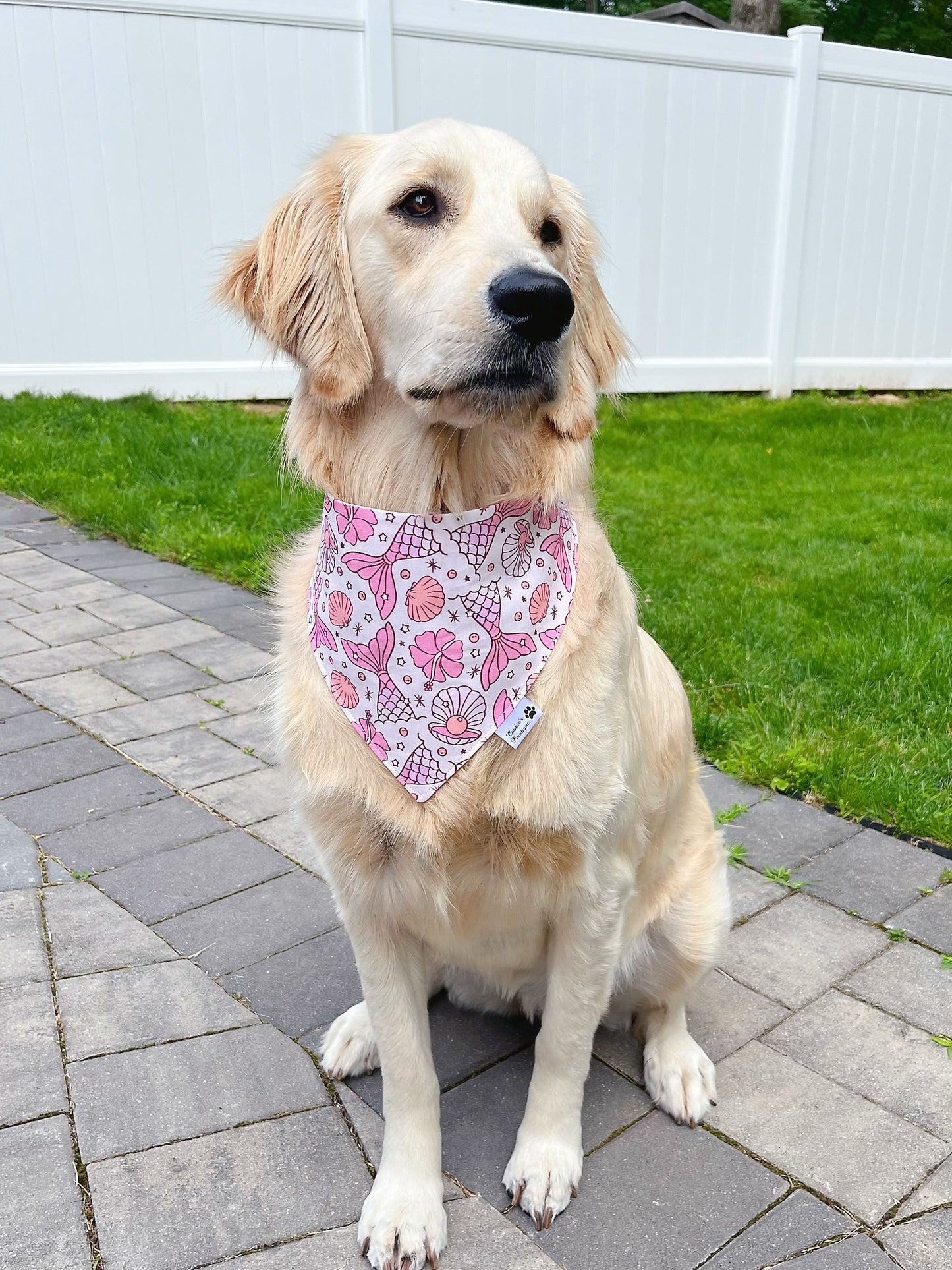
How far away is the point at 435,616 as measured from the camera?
188 cm

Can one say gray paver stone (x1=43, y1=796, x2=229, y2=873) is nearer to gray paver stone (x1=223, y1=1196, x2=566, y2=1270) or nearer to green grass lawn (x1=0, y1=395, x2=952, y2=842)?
green grass lawn (x1=0, y1=395, x2=952, y2=842)

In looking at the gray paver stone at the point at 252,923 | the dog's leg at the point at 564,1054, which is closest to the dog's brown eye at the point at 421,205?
the dog's leg at the point at 564,1054

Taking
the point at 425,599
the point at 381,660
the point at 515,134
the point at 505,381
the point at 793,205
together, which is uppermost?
the point at 515,134

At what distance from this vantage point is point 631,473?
7020 millimetres

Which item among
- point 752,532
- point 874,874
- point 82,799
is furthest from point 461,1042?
point 752,532

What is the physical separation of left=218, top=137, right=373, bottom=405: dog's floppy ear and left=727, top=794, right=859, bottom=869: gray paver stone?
1817mm

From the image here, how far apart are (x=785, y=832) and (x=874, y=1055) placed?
2.98ft

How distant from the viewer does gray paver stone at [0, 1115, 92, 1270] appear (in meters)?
1.74

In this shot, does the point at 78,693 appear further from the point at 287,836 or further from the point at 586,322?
the point at 586,322

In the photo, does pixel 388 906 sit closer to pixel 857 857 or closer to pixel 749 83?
pixel 857 857

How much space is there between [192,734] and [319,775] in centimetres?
187

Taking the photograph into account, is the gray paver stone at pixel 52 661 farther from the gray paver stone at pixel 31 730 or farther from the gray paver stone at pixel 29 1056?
the gray paver stone at pixel 29 1056

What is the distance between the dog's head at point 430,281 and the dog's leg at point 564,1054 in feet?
2.96

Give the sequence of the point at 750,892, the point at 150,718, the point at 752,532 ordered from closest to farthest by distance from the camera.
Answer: the point at 750,892 < the point at 150,718 < the point at 752,532
